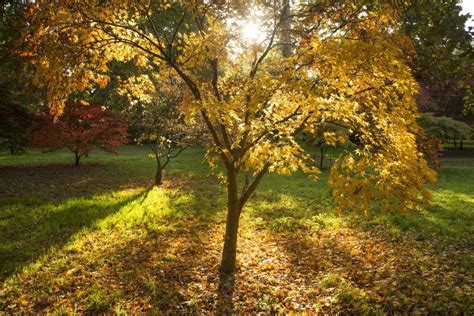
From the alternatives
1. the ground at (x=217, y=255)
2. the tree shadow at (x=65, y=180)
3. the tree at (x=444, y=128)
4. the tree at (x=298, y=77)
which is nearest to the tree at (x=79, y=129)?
the tree shadow at (x=65, y=180)

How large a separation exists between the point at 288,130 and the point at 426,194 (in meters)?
2.04

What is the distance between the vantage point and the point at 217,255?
298 inches

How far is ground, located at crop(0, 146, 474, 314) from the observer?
5.55 m

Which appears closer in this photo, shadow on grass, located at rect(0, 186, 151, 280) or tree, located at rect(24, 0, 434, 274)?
tree, located at rect(24, 0, 434, 274)

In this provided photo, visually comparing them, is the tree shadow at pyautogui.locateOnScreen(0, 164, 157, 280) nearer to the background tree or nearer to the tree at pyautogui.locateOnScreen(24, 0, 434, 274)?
the background tree

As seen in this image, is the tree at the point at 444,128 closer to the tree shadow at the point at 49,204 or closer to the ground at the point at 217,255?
the ground at the point at 217,255

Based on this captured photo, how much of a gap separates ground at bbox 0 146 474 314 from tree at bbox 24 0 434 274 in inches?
42.8

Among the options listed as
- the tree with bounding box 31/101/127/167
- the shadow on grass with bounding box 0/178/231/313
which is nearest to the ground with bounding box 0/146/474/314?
the shadow on grass with bounding box 0/178/231/313

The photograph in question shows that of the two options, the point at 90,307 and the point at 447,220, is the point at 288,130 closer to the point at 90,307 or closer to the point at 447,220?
the point at 90,307

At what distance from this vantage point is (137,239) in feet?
27.1

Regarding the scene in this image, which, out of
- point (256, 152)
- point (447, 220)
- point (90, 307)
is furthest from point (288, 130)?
point (447, 220)

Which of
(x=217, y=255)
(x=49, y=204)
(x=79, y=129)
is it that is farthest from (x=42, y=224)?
(x=79, y=129)

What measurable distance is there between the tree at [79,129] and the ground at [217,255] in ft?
13.1

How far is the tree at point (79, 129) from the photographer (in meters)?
15.9
